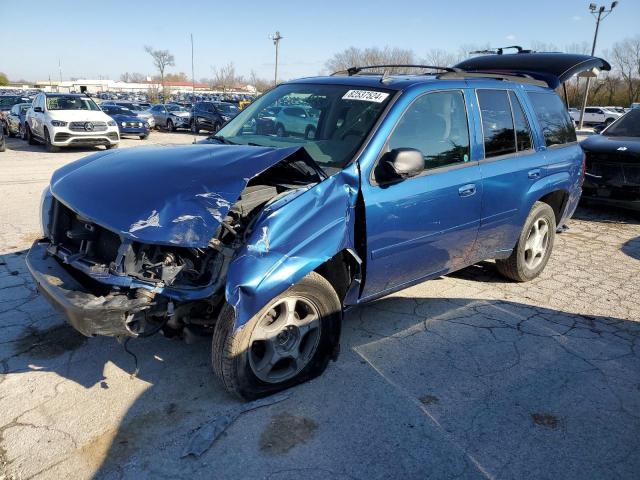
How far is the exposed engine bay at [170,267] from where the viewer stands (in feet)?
8.79

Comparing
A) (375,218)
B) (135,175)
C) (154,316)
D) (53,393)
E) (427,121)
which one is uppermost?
(427,121)

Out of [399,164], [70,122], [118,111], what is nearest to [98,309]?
[399,164]

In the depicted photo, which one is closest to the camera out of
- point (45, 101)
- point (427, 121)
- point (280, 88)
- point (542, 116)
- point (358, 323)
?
point (427, 121)

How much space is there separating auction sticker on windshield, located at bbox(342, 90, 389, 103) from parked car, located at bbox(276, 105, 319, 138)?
29 cm

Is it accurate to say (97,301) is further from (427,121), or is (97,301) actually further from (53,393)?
(427,121)

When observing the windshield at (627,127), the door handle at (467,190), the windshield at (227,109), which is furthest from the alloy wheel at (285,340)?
the windshield at (227,109)

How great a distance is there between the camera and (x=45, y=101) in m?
14.5

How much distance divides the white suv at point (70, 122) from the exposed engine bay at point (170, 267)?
12.4 metres

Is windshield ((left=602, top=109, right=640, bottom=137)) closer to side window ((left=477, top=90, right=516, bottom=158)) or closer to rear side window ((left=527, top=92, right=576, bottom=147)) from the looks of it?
rear side window ((left=527, top=92, right=576, bottom=147))

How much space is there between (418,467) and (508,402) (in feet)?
2.96

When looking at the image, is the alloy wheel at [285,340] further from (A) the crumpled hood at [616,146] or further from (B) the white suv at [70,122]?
(B) the white suv at [70,122]

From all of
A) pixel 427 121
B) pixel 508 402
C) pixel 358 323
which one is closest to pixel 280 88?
pixel 427 121

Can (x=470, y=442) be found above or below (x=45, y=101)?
below

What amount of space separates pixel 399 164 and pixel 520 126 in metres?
1.96
